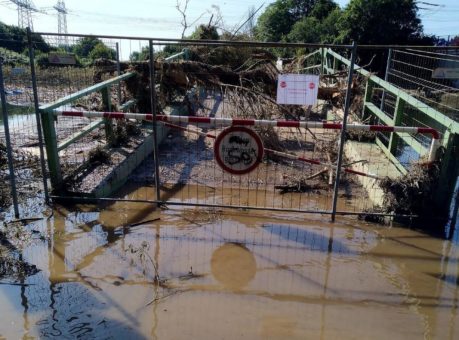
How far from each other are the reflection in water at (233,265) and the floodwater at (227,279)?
0.01 m

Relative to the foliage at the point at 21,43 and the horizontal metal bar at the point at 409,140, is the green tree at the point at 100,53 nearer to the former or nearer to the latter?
the foliage at the point at 21,43

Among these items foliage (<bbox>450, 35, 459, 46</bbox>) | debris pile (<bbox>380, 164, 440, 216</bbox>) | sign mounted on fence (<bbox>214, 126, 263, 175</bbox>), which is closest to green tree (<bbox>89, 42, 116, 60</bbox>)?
sign mounted on fence (<bbox>214, 126, 263, 175</bbox>)

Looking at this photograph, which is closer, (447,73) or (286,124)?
(447,73)

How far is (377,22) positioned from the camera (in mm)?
29922

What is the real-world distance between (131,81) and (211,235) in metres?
5.15

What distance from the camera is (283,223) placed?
18.2ft

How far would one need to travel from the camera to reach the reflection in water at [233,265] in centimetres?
423

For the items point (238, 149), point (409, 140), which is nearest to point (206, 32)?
point (409, 140)

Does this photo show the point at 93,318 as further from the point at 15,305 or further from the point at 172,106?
the point at 172,106

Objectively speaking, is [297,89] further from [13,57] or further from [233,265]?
[13,57]

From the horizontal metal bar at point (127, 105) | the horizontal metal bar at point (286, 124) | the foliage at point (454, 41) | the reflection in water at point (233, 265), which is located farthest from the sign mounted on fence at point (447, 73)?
the foliage at point (454, 41)

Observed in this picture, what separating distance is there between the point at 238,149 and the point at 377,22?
28.4 m

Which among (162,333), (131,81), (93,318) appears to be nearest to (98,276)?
(93,318)

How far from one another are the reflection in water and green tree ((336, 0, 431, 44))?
27.6 m
